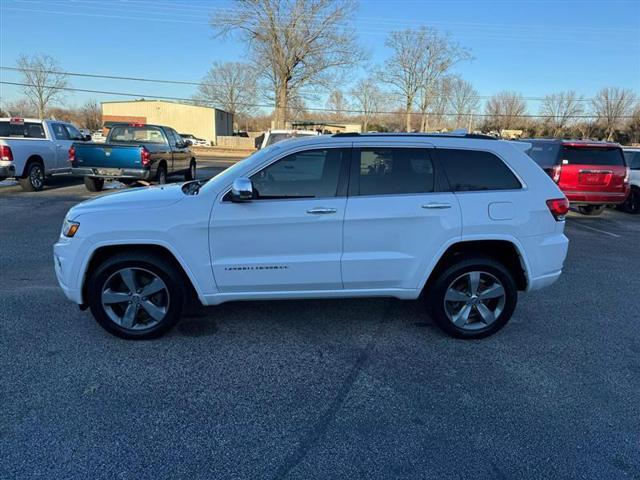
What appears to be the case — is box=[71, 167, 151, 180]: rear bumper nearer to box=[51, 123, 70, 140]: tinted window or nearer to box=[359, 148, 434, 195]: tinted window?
box=[51, 123, 70, 140]: tinted window

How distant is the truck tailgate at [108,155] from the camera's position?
11.0 m

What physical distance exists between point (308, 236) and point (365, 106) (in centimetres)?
6436

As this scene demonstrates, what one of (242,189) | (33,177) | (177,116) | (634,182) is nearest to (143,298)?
(242,189)

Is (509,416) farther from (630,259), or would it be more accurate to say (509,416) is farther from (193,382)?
(630,259)

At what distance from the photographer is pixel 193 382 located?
322 centimetres

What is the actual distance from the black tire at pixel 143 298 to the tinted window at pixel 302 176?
3.46 ft

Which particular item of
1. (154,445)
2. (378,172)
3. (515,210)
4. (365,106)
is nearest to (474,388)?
(515,210)

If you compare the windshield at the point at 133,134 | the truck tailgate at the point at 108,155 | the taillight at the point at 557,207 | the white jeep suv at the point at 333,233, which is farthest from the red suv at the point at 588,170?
the windshield at the point at 133,134

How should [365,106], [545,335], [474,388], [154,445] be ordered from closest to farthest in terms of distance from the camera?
[154,445] < [474,388] < [545,335] < [365,106]

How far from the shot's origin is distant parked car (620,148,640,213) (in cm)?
1163

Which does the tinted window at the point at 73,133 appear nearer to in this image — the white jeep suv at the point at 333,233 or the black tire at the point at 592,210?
the white jeep suv at the point at 333,233

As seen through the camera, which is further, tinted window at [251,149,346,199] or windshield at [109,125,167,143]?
windshield at [109,125,167,143]

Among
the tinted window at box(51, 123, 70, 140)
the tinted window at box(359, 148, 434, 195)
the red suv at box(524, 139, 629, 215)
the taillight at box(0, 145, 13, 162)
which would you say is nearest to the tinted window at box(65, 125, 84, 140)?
the tinted window at box(51, 123, 70, 140)

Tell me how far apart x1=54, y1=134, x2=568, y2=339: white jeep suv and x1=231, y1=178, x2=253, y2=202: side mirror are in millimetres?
17
